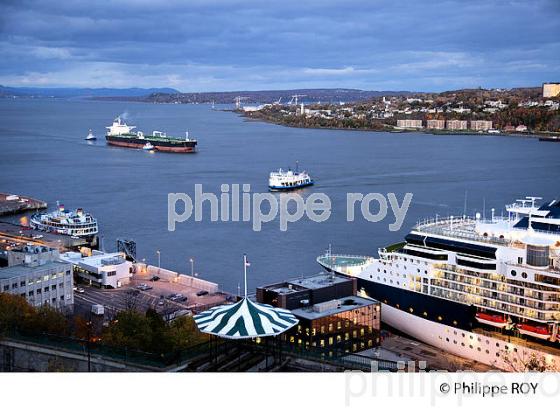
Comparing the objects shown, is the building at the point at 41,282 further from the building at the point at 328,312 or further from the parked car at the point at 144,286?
the building at the point at 328,312

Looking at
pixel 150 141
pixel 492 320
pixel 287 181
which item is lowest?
pixel 492 320

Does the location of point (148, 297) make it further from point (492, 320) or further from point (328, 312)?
Result: point (492, 320)

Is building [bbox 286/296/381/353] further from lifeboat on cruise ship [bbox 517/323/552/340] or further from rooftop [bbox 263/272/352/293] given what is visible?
lifeboat on cruise ship [bbox 517/323/552/340]

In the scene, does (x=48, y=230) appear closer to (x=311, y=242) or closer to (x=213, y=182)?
(x=311, y=242)

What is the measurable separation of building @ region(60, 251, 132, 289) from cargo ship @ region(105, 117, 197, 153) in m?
14.1

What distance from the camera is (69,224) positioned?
371 inches

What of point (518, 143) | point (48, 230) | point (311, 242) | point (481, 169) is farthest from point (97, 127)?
point (311, 242)

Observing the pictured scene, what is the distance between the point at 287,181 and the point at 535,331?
374 inches

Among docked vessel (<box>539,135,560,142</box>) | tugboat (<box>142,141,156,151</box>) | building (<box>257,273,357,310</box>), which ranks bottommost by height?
building (<box>257,273,357,310</box>)

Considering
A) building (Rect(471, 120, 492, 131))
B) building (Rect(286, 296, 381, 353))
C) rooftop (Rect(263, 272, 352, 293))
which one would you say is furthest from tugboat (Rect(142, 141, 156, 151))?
building (Rect(286, 296, 381, 353))

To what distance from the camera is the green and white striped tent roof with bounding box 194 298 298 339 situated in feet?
8.80

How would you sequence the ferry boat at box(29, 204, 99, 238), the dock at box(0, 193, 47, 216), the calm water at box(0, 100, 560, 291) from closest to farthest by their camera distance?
the calm water at box(0, 100, 560, 291)
the ferry boat at box(29, 204, 99, 238)
the dock at box(0, 193, 47, 216)

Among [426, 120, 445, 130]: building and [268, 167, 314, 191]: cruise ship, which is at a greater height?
[426, 120, 445, 130]: building

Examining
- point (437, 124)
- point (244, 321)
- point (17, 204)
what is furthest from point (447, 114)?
point (244, 321)
